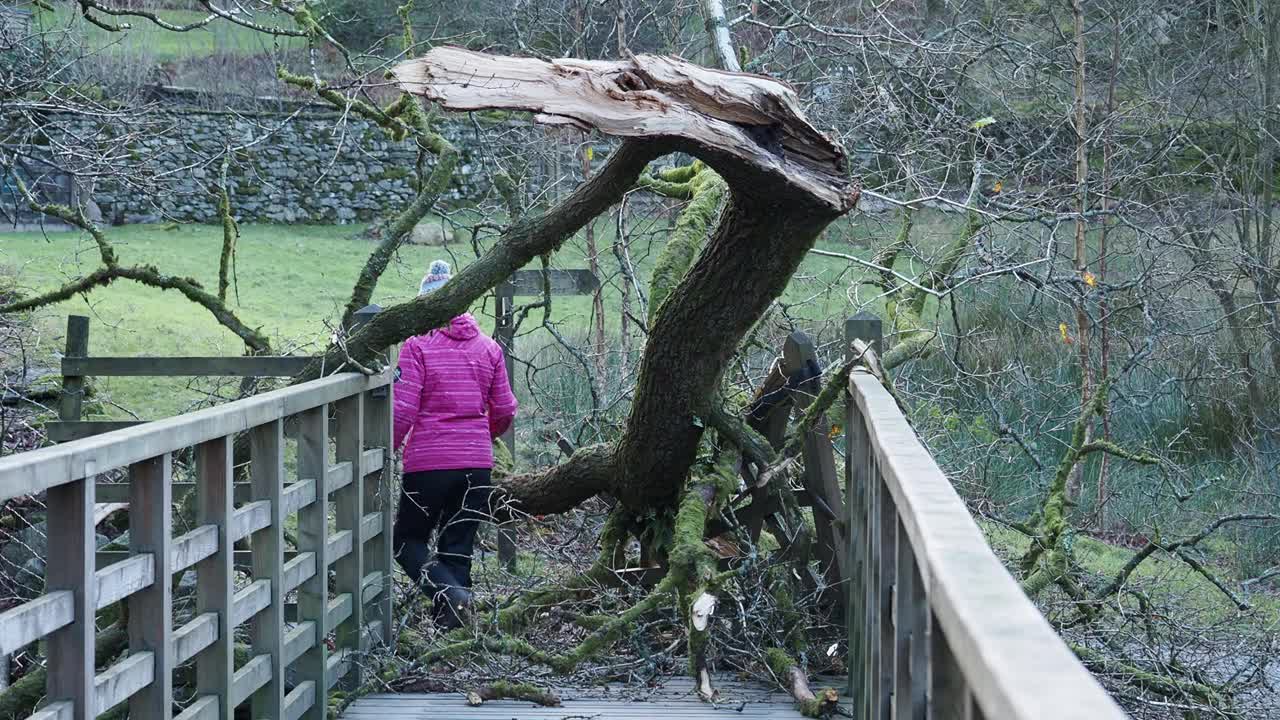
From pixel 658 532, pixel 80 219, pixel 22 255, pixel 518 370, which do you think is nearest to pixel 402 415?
pixel 658 532

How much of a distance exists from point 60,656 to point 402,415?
3.71 meters

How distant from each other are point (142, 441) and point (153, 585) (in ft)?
1.08

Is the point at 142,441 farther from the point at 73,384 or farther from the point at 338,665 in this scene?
the point at 73,384

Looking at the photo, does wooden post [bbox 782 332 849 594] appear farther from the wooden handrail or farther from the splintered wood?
the wooden handrail

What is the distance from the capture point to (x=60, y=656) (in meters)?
2.50

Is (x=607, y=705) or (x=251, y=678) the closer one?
(x=251, y=678)

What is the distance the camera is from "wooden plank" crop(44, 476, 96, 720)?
2490 millimetres

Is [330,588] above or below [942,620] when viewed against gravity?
below

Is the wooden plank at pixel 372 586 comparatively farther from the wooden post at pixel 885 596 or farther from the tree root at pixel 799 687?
the wooden post at pixel 885 596

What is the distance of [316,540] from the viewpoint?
14.0ft

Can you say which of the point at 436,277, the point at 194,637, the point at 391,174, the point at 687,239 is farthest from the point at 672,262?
the point at 391,174

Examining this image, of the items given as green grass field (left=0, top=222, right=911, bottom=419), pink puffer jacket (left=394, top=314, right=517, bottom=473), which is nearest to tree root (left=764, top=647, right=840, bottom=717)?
pink puffer jacket (left=394, top=314, right=517, bottom=473)

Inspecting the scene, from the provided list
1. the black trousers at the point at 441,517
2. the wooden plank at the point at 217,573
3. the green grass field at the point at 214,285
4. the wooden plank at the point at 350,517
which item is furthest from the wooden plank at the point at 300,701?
the green grass field at the point at 214,285

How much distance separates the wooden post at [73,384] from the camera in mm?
6477
